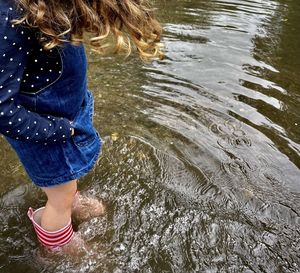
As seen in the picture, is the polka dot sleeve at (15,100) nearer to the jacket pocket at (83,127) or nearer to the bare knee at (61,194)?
the jacket pocket at (83,127)

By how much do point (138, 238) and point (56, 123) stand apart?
1130mm

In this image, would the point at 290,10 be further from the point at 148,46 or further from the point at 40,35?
the point at 40,35

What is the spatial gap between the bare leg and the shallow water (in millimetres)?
273

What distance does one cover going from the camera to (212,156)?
11.4 ft

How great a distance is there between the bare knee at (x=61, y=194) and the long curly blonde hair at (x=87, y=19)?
0.78 metres

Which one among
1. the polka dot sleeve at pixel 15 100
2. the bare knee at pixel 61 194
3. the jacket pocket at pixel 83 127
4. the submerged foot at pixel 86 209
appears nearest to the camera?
the polka dot sleeve at pixel 15 100

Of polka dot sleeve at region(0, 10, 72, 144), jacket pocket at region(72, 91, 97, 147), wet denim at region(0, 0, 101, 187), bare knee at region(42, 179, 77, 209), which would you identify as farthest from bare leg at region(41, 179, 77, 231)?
polka dot sleeve at region(0, 10, 72, 144)

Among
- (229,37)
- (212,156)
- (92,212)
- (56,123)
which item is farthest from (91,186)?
(229,37)

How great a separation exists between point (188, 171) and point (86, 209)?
89cm

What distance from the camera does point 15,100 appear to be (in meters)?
1.69

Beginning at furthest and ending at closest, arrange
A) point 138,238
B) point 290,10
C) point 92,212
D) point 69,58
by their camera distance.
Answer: point 290,10
point 92,212
point 138,238
point 69,58

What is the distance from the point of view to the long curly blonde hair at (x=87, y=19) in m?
1.56

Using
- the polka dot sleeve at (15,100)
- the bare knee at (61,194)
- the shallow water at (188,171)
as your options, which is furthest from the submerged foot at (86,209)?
the polka dot sleeve at (15,100)

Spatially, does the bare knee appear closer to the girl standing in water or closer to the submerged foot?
the girl standing in water
